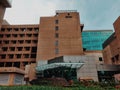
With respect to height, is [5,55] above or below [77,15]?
below

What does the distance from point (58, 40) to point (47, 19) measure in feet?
37.1

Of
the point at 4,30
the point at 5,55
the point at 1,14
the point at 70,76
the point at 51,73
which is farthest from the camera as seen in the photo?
the point at 4,30

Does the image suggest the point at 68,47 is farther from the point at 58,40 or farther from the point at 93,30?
the point at 93,30

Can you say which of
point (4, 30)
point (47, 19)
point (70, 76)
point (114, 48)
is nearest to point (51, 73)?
point (70, 76)

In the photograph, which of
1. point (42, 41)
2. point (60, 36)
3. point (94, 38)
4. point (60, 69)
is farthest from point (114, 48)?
point (94, 38)

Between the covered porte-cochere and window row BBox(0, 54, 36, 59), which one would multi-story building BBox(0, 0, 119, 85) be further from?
the covered porte-cochere

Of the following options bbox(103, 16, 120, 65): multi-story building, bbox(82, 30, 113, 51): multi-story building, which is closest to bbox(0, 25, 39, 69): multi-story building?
bbox(103, 16, 120, 65): multi-story building

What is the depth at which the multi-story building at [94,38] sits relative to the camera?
82.8 meters

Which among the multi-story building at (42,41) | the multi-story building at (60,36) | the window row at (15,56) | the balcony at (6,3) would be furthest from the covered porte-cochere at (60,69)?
the balcony at (6,3)

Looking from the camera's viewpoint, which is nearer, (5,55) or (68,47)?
(68,47)

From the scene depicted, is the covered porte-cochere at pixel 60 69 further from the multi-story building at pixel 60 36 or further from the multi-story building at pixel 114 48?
the multi-story building at pixel 114 48

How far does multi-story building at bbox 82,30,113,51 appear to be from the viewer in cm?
8275

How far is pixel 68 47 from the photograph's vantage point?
57.0 metres

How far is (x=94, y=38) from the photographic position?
84.9m
